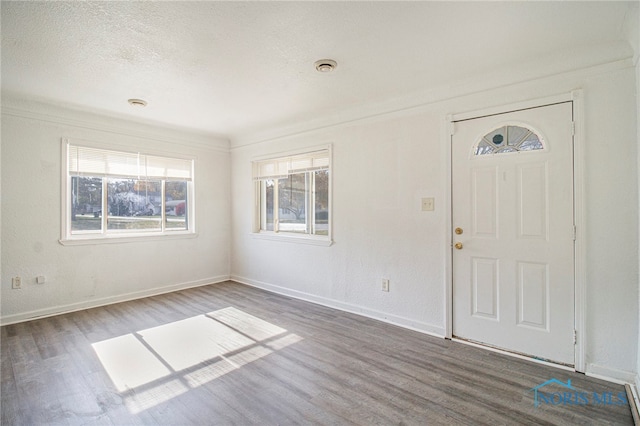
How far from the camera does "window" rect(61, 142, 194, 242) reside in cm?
405

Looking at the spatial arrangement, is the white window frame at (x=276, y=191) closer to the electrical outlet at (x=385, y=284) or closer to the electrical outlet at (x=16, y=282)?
the electrical outlet at (x=385, y=284)

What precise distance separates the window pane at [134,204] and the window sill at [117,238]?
167 mm

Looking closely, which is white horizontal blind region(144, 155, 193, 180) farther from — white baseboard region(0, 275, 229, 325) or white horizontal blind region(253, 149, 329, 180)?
white baseboard region(0, 275, 229, 325)

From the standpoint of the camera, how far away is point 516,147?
2.79 m

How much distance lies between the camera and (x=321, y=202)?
4391 mm

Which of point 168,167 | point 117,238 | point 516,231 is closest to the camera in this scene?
point 516,231

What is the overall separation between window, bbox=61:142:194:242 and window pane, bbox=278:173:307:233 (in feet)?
5.01

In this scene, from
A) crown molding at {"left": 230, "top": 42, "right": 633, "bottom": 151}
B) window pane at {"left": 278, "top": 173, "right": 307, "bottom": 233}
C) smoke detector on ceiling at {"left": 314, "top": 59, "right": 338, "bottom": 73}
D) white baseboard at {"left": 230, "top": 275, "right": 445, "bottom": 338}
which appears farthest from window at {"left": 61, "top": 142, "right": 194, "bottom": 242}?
smoke detector on ceiling at {"left": 314, "top": 59, "right": 338, "bottom": 73}

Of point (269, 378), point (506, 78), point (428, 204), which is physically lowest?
point (269, 378)

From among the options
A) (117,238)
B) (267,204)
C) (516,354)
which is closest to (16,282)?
(117,238)

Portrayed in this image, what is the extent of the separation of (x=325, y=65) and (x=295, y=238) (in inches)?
100.0

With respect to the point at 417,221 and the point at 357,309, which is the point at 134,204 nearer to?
the point at 357,309

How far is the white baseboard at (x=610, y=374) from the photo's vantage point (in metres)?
2.29

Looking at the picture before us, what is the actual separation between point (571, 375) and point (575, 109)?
2.09m
